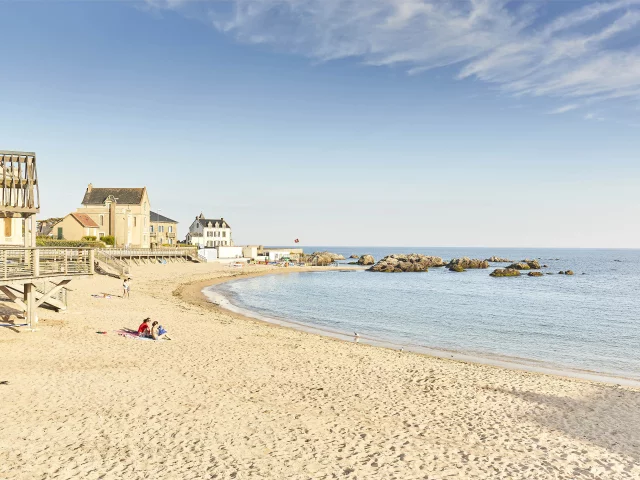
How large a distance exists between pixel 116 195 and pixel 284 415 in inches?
2582

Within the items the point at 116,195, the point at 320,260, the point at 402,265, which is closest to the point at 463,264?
the point at 402,265

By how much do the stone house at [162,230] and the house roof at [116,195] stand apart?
14.2 meters

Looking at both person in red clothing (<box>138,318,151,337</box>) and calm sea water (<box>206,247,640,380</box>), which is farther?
calm sea water (<box>206,247,640,380</box>)

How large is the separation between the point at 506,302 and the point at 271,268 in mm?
47723

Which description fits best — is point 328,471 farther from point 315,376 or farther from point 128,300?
point 128,300

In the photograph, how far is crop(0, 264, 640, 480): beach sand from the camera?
820cm

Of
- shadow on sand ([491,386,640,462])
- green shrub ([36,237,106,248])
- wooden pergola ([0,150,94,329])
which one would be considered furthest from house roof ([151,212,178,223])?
shadow on sand ([491,386,640,462])

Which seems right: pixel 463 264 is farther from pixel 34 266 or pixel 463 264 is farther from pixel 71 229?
pixel 34 266

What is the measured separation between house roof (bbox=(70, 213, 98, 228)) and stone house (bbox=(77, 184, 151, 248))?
6.77ft

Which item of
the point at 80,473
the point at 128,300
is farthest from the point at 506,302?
the point at 80,473

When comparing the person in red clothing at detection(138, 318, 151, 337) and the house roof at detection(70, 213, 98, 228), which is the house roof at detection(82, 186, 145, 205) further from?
the person in red clothing at detection(138, 318, 151, 337)

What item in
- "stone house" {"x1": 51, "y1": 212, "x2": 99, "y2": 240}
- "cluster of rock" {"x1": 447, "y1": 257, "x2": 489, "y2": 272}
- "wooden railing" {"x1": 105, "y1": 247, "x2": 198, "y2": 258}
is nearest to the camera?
"wooden railing" {"x1": 105, "y1": 247, "x2": 198, "y2": 258}

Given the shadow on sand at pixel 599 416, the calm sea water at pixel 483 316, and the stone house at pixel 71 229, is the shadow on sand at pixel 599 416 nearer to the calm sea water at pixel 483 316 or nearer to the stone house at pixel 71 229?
the calm sea water at pixel 483 316

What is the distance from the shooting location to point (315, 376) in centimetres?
1454
